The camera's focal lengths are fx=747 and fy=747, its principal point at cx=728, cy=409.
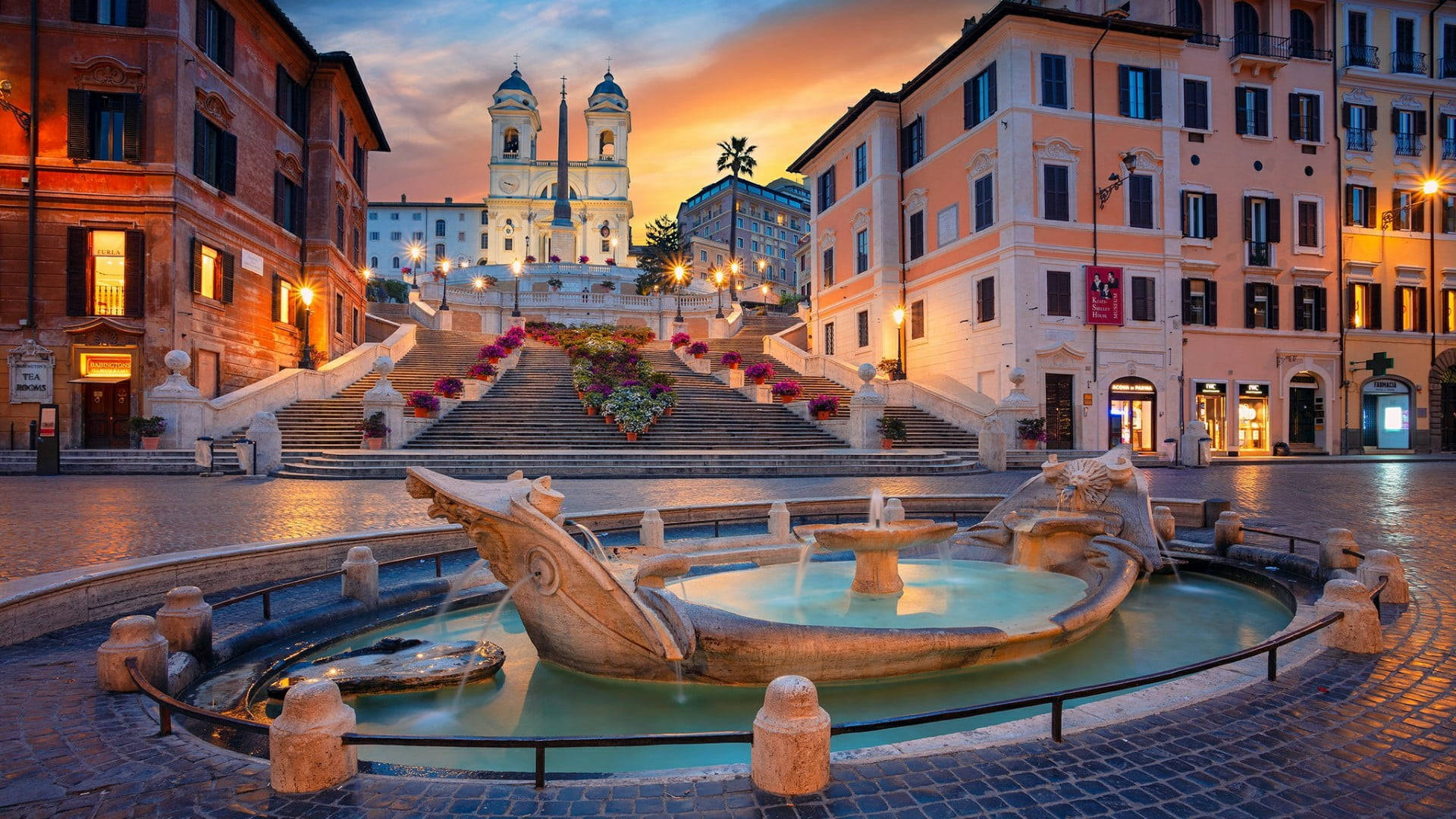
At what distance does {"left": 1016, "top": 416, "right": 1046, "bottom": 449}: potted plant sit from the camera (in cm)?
2347

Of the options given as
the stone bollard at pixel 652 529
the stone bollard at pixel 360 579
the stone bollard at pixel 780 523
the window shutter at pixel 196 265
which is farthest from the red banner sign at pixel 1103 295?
the window shutter at pixel 196 265

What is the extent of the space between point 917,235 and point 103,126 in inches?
1189

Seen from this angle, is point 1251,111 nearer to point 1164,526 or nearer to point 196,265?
point 1164,526

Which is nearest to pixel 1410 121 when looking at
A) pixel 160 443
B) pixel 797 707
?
pixel 797 707

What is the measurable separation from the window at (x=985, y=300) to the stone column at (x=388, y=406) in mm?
20899

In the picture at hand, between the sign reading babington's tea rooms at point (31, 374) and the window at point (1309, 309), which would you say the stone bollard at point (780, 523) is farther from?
the window at point (1309, 309)

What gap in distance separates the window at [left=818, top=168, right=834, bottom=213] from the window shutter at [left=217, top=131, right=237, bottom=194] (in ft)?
88.1

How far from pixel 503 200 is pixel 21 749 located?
93115 mm

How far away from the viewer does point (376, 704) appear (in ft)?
15.8

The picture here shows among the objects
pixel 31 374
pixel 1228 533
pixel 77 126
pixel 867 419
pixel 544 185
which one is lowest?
pixel 1228 533

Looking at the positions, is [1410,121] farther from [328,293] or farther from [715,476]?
[328,293]

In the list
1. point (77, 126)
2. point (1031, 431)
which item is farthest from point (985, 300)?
point (77, 126)

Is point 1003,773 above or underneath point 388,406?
underneath

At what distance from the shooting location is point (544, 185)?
90812 mm
